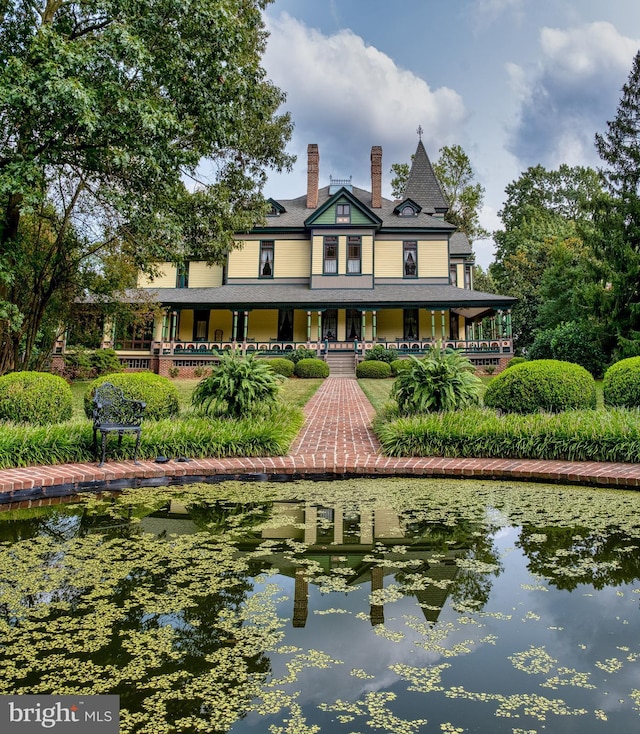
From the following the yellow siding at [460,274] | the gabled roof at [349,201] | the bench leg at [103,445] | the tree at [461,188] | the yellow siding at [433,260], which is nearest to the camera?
the bench leg at [103,445]

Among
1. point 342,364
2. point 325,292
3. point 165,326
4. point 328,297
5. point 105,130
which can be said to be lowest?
point 342,364

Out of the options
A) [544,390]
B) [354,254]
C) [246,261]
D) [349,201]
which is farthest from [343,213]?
[544,390]

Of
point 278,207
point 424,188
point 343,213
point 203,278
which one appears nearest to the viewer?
point 343,213

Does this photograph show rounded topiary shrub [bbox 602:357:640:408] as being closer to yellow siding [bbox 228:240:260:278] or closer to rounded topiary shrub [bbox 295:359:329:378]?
rounded topiary shrub [bbox 295:359:329:378]

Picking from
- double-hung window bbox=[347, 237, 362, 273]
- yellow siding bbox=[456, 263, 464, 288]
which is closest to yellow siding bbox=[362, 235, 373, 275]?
double-hung window bbox=[347, 237, 362, 273]

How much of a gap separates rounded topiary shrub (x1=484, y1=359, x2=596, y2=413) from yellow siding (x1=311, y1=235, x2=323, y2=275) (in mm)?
→ 19393

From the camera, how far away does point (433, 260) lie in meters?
28.8

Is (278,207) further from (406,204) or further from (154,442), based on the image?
(154,442)

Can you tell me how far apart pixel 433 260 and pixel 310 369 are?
11.4m

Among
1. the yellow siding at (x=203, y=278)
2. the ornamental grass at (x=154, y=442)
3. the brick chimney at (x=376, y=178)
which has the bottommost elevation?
the ornamental grass at (x=154, y=442)

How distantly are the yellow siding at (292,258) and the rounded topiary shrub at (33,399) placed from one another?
20.9m

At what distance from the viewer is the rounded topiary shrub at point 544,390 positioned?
9.73 meters

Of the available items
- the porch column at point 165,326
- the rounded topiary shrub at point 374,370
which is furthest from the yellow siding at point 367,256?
the porch column at point 165,326

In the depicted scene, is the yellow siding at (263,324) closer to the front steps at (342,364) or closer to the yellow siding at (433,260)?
the front steps at (342,364)
